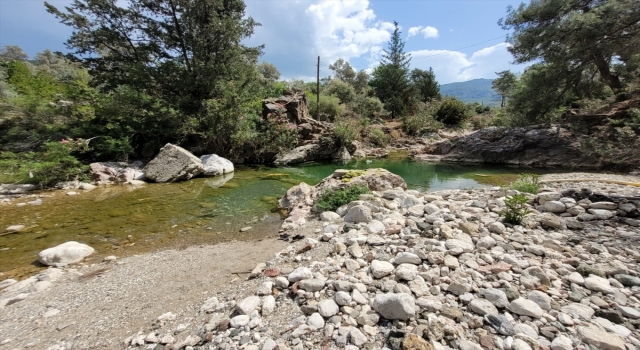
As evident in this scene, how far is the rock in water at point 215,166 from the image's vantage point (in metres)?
9.91

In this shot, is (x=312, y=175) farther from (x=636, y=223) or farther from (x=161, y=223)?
(x=636, y=223)

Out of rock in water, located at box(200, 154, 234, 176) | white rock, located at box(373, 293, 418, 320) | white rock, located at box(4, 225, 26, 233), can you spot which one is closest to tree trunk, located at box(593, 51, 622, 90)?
white rock, located at box(373, 293, 418, 320)

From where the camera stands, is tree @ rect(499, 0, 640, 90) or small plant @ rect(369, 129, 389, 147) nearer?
tree @ rect(499, 0, 640, 90)

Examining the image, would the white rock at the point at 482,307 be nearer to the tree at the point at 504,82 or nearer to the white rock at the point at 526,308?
the white rock at the point at 526,308

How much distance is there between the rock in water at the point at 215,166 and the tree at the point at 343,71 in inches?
1371

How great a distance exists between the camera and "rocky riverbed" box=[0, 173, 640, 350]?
1.69 m

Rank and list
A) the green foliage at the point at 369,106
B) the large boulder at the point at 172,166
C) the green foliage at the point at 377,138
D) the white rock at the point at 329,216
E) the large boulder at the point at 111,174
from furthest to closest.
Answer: the green foliage at the point at 369,106 → the green foliage at the point at 377,138 → the large boulder at the point at 172,166 → the large boulder at the point at 111,174 → the white rock at the point at 329,216

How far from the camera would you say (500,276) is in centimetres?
215

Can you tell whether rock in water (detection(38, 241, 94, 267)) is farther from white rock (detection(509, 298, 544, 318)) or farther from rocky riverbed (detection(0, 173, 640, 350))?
white rock (detection(509, 298, 544, 318))

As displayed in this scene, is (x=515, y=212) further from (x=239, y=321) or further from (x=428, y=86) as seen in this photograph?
(x=428, y=86)

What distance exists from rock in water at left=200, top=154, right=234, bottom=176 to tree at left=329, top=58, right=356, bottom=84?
114ft

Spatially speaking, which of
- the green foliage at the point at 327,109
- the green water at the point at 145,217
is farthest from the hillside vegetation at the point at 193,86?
the green foliage at the point at 327,109

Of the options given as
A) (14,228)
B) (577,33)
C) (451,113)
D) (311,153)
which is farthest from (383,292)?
(451,113)

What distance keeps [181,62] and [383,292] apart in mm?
14911
